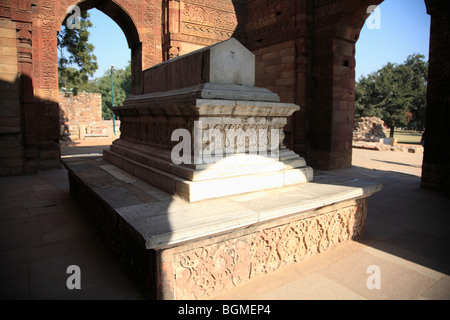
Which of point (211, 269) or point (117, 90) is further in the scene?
point (117, 90)

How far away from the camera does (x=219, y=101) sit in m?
2.63

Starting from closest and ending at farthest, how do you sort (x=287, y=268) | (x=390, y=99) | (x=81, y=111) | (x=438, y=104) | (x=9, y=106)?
1. (x=287, y=268)
2. (x=438, y=104)
3. (x=9, y=106)
4. (x=81, y=111)
5. (x=390, y=99)

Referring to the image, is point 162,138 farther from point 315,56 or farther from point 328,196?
point 315,56

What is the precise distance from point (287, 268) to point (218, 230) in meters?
0.92

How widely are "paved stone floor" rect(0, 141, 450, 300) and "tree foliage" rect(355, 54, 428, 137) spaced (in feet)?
77.6

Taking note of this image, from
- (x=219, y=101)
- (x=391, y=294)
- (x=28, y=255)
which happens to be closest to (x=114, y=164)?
(x=28, y=255)

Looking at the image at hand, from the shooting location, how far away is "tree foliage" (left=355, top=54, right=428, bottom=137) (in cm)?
2497

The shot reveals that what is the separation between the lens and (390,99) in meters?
25.7

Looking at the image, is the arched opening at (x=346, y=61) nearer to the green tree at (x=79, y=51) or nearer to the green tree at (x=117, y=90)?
the green tree at (x=79, y=51)

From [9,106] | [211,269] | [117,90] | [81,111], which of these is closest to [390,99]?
[81,111]

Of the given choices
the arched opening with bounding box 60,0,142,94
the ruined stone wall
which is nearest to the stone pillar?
the arched opening with bounding box 60,0,142,94

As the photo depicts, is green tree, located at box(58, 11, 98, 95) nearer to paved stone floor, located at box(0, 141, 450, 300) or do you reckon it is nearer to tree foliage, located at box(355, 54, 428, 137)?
paved stone floor, located at box(0, 141, 450, 300)

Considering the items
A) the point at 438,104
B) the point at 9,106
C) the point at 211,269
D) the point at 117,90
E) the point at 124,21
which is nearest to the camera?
the point at 211,269

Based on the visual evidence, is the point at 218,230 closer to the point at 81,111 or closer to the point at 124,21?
the point at 124,21
